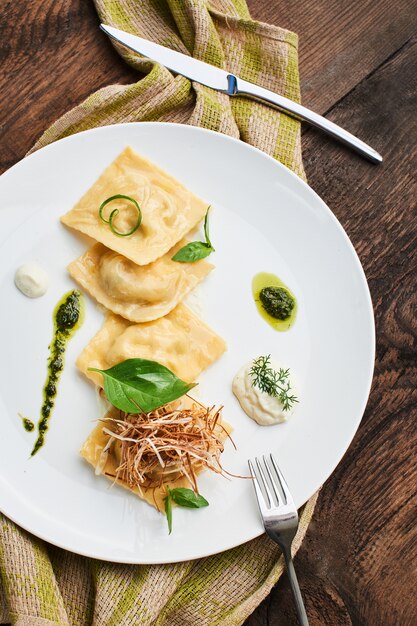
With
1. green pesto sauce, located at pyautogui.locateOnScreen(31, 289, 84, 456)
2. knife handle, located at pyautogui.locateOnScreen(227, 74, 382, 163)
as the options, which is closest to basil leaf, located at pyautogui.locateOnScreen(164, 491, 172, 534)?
green pesto sauce, located at pyautogui.locateOnScreen(31, 289, 84, 456)

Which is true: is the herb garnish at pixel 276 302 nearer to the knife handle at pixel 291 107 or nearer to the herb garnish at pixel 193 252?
the herb garnish at pixel 193 252

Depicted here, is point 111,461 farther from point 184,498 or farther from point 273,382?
point 273,382

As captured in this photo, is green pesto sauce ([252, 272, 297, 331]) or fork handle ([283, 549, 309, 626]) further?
green pesto sauce ([252, 272, 297, 331])

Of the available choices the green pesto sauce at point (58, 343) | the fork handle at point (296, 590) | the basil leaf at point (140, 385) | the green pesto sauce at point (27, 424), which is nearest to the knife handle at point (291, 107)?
the green pesto sauce at point (58, 343)

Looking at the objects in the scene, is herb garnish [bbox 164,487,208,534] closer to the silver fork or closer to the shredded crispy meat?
the shredded crispy meat

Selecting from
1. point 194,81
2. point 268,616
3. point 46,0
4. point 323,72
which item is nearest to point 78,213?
point 194,81

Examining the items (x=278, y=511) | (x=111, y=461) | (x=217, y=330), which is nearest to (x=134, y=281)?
(x=217, y=330)

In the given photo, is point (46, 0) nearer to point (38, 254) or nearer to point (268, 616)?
point (38, 254)
